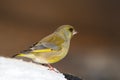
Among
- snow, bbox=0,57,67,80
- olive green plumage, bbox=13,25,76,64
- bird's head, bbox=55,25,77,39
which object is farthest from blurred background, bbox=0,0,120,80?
snow, bbox=0,57,67,80

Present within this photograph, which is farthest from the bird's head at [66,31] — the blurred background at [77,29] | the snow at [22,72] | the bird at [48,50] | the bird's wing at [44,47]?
the blurred background at [77,29]

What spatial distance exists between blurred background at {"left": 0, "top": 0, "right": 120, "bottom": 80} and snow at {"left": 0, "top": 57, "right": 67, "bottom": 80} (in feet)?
10.00

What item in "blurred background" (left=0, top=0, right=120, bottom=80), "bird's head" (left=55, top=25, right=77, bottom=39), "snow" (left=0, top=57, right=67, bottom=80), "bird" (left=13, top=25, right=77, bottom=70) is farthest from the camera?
"blurred background" (left=0, top=0, right=120, bottom=80)

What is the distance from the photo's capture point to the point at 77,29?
19.8ft

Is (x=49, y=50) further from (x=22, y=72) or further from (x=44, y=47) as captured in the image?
(x=22, y=72)

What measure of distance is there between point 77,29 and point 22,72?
12.1ft

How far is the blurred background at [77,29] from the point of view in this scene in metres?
5.84

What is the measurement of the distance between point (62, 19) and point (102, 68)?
661 mm

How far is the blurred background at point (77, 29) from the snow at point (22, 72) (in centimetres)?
305

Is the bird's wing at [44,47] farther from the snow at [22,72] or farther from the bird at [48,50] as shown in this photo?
the snow at [22,72]

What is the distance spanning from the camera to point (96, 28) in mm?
6234

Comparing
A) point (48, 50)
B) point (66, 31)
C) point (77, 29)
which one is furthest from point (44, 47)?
point (77, 29)

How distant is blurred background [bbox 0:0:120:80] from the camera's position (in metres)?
5.84

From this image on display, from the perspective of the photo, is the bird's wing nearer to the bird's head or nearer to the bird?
the bird
